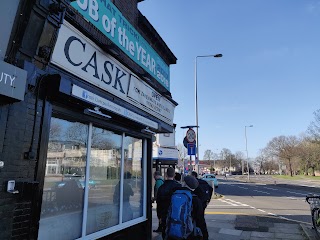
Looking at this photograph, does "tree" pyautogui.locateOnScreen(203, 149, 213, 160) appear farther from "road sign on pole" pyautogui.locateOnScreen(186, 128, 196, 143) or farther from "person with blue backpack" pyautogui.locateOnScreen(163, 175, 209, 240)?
"person with blue backpack" pyautogui.locateOnScreen(163, 175, 209, 240)

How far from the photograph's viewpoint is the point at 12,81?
3154 mm

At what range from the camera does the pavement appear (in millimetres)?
8030

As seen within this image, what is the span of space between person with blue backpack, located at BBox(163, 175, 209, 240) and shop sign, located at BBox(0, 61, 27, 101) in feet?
7.77

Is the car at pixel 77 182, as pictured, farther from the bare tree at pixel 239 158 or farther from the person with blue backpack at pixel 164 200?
the bare tree at pixel 239 158

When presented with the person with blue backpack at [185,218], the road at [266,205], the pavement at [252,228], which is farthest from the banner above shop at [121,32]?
the road at [266,205]

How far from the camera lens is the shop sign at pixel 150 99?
632 cm

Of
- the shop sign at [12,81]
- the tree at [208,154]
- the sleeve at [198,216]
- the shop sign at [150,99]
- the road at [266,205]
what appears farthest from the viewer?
the tree at [208,154]

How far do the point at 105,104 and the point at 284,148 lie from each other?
8306cm

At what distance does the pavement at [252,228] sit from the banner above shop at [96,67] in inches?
153

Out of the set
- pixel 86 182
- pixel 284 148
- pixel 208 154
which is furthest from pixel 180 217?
pixel 208 154

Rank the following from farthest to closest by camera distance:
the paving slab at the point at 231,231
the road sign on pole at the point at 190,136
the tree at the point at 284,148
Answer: the tree at the point at 284,148 → the road sign on pole at the point at 190,136 → the paving slab at the point at 231,231

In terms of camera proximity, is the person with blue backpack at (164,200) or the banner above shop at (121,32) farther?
the banner above shop at (121,32)

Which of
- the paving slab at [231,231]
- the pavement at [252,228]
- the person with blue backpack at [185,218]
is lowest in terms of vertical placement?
the paving slab at [231,231]

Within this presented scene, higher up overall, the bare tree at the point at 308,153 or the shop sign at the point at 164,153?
the bare tree at the point at 308,153
